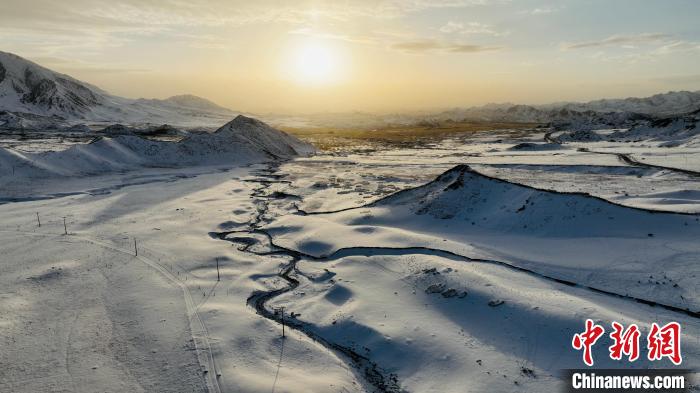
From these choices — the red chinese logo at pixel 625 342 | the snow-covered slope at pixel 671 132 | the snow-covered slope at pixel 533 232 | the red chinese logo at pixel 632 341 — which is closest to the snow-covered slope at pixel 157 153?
the snow-covered slope at pixel 533 232

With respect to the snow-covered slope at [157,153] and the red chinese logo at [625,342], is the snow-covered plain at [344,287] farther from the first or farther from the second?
the snow-covered slope at [157,153]

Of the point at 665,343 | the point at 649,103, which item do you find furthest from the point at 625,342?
the point at 649,103

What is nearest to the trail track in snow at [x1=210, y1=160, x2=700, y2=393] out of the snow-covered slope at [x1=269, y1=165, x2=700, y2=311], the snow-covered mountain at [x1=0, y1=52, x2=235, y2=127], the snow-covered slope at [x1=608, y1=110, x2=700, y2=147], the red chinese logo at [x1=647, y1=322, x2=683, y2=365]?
the snow-covered slope at [x1=269, y1=165, x2=700, y2=311]

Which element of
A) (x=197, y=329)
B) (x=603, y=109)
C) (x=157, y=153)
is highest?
(x=603, y=109)

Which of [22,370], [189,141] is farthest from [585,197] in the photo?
[189,141]

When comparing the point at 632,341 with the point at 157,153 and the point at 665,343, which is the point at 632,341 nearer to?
the point at 665,343
